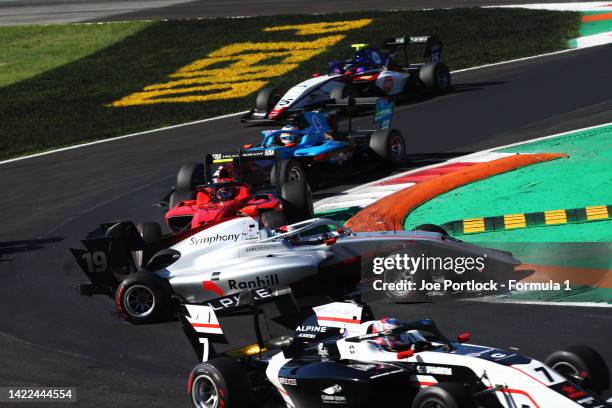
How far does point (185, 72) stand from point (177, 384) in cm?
2604

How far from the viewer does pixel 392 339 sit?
10406 mm

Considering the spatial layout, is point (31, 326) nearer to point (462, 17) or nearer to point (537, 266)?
point (537, 266)

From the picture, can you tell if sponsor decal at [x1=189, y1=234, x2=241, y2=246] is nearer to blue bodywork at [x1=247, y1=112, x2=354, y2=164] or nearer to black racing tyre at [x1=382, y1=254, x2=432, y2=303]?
black racing tyre at [x1=382, y1=254, x2=432, y2=303]

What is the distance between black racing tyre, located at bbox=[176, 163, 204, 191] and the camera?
66.6 feet

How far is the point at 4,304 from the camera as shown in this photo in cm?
1575

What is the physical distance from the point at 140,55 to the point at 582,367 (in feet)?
106

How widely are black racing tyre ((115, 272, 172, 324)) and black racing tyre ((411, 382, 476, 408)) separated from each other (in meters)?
5.74

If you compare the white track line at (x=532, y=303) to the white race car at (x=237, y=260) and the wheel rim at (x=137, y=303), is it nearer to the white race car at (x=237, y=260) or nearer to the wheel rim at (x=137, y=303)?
the white race car at (x=237, y=260)

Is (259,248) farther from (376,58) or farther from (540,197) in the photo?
(376,58)

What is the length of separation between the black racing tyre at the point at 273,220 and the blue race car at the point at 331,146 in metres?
4.57

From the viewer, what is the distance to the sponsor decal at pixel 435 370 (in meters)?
9.78

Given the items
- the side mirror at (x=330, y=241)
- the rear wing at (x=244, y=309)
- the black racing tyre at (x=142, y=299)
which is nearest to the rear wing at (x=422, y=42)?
the side mirror at (x=330, y=241)

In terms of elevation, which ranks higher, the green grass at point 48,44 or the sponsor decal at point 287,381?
the green grass at point 48,44

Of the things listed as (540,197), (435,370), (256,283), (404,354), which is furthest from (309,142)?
(435,370)
